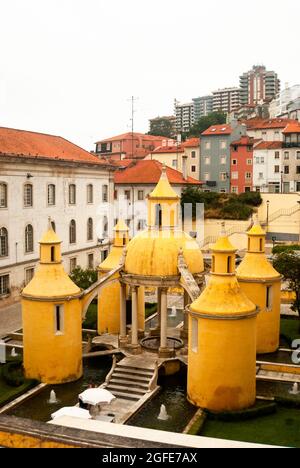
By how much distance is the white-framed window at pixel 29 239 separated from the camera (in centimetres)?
4231

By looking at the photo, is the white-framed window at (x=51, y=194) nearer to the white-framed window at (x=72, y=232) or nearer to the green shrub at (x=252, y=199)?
the white-framed window at (x=72, y=232)

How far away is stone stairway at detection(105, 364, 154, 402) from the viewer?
23.3 meters

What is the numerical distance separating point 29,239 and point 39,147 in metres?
7.96

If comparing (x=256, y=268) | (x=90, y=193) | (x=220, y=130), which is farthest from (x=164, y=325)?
(x=220, y=130)

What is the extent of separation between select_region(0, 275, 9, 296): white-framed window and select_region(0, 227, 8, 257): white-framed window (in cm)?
160

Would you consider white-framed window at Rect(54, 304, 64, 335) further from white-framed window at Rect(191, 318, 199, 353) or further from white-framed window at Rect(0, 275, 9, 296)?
white-framed window at Rect(0, 275, 9, 296)

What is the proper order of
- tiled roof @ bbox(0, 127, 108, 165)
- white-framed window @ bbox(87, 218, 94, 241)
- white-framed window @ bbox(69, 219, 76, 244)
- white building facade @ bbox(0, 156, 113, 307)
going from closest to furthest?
white building facade @ bbox(0, 156, 113, 307) → tiled roof @ bbox(0, 127, 108, 165) → white-framed window @ bbox(69, 219, 76, 244) → white-framed window @ bbox(87, 218, 94, 241)

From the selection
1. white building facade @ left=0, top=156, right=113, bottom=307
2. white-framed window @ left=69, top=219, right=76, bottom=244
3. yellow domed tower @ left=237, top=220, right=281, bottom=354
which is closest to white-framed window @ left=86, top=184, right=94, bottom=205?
white building facade @ left=0, top=156, right=113, bottom=307

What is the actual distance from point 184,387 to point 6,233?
20521 millimetres

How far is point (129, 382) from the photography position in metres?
24.1

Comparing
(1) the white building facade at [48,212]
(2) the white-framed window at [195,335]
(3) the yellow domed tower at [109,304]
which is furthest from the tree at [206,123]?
(2) the white-framed window at [195,335]

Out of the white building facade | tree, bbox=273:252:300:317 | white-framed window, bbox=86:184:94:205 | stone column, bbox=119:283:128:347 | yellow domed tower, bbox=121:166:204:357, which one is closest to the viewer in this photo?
yellow domed tower, bbox=121:166:204:357

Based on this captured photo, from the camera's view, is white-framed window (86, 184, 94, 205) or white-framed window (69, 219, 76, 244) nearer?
white-framed window (69, 219, 76, 244)

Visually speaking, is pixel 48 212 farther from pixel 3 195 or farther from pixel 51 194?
pixel 3 195
